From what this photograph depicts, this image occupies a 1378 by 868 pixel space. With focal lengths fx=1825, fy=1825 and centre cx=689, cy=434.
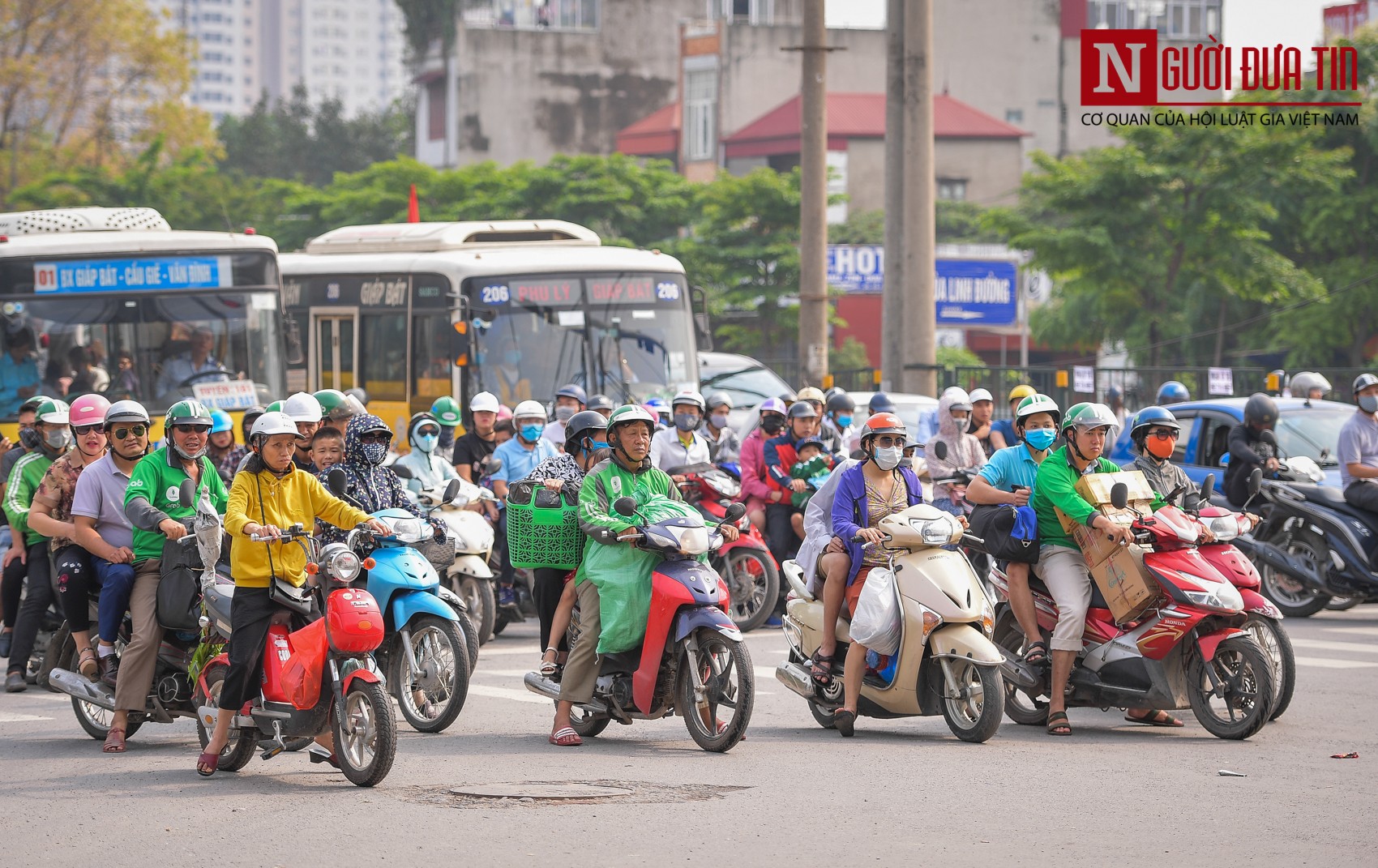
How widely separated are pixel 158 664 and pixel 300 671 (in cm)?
163

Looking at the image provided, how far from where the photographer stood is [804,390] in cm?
1598

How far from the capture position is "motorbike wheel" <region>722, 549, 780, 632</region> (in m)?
14.3

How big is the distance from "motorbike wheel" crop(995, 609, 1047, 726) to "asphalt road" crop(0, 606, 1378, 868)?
94 millimetres

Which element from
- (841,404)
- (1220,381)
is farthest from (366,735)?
(1220,381)

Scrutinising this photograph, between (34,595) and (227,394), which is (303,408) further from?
(227,394)

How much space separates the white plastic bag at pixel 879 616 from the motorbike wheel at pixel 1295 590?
6.83 meters

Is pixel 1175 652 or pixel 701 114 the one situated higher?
pixel 701 114

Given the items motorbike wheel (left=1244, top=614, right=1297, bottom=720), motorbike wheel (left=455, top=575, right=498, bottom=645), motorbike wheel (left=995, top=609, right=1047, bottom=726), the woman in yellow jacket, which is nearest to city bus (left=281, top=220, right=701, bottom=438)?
motorbike wheel (left=455, top=575, right=498, bottom=645)

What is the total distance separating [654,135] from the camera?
248ft

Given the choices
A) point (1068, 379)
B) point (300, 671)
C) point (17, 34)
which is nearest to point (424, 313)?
point (1068, 379)

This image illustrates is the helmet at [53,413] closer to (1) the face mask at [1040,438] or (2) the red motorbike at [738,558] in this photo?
(2) the red motorbike at [738,558]

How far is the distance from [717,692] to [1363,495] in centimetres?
777

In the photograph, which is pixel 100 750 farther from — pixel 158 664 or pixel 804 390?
pixel 804 390

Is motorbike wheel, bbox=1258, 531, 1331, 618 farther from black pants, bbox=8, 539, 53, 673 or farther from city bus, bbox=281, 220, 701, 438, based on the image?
black pants, bbox=8, 539, 53, 673
